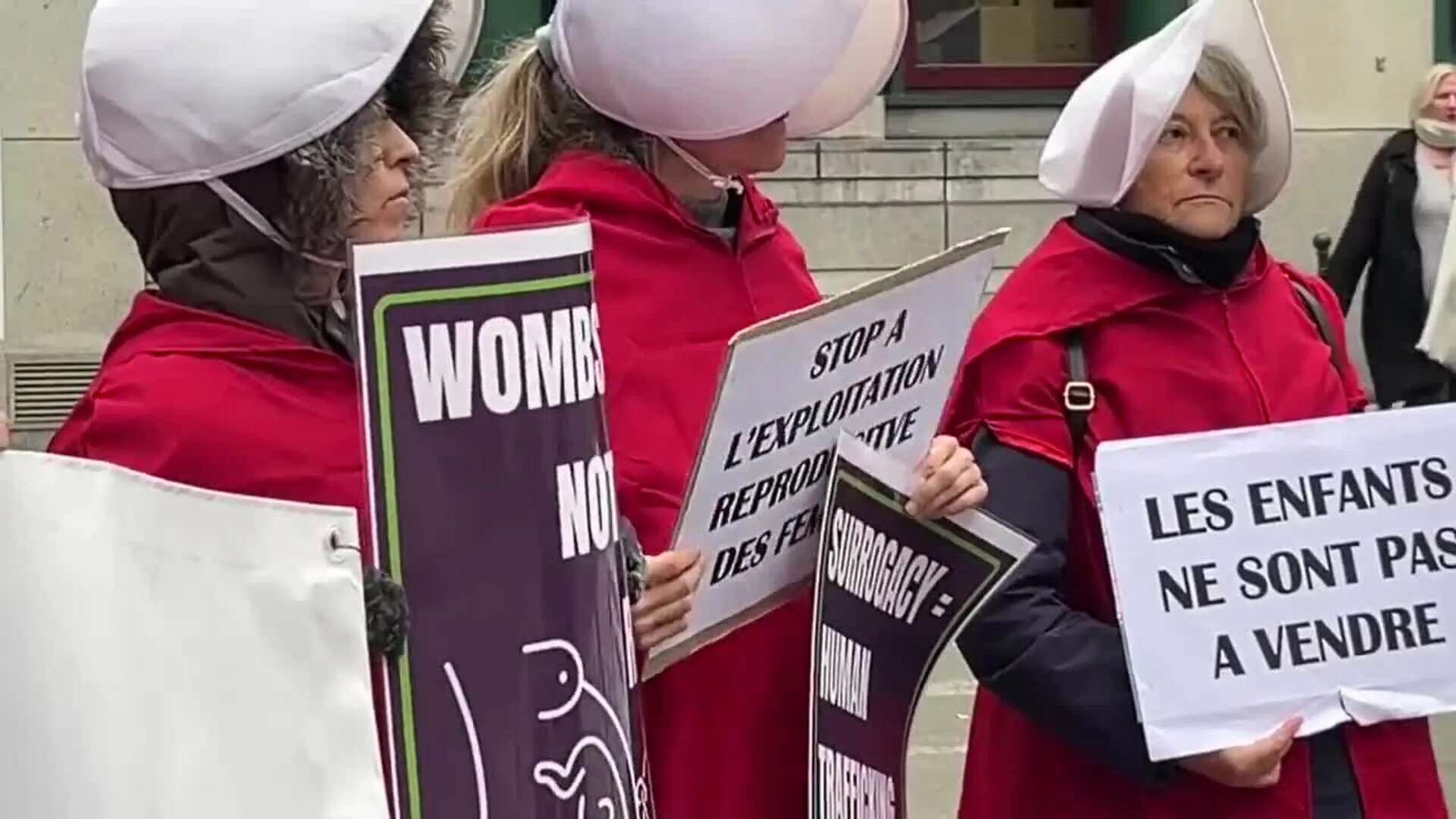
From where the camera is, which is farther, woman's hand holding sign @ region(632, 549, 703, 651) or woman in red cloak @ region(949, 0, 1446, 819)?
woman in red cloak @ region(949, 0, 1446, 819)

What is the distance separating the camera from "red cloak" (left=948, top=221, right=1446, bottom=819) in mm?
3264

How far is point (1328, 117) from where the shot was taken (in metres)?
11.7

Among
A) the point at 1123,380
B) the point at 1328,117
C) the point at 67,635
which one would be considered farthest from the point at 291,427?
the point at 1328,117

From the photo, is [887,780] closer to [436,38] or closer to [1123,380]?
[1123,380]

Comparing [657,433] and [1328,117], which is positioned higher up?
[657,433]

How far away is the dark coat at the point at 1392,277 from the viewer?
32.2 ft

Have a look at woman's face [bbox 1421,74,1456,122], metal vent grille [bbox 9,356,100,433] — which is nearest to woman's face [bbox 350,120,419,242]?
metal vent grille [bbox 9,356,100,433]

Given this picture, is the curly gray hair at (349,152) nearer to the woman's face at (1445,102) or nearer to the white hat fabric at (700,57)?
the white hat fabric at (700,57)

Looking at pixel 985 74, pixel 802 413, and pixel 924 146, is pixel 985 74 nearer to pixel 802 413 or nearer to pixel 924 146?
pixel 924 146

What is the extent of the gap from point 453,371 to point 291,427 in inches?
12.5

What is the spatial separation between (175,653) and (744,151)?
127cm

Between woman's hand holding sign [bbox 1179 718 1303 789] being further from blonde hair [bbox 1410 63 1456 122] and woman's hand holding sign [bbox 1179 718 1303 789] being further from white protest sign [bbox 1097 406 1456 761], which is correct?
blonde hair [bbox 1410 63 1456 122]

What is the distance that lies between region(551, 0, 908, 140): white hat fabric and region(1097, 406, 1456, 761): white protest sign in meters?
0.63

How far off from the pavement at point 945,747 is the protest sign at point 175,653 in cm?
425
